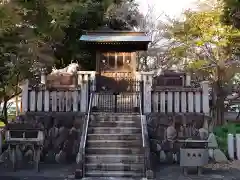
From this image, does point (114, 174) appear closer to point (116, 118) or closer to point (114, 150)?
point (114, 150)

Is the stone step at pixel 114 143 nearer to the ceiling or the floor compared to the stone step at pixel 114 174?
nearer to the ceiling

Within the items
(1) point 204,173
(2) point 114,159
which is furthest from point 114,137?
(1) point 204,173

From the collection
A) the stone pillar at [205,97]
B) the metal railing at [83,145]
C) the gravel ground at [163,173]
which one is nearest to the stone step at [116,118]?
the metal railing at [83,145]

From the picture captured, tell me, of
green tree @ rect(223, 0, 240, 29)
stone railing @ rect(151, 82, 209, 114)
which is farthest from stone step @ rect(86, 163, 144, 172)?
green tree @ rect(223, 0, 240, 29)

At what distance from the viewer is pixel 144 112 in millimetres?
13094

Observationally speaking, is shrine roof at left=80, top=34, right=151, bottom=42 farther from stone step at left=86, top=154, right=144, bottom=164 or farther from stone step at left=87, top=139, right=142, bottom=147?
stone step at left=86, top=154, right=144, bottom=164

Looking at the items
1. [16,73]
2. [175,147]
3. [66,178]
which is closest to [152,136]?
[175,147]

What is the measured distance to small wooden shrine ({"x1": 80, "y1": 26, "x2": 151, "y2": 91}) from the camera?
1697 cm

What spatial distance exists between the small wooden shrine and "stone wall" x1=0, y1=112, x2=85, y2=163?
431 centimetres

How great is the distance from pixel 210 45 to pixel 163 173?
40.9 ft

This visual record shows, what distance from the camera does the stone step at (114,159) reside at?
33.9 ft

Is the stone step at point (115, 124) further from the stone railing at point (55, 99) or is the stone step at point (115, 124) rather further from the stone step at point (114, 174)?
the stone step at point (114, 174)

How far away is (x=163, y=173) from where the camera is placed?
34.3 ft

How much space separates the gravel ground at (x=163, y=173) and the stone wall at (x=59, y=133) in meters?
0.87
